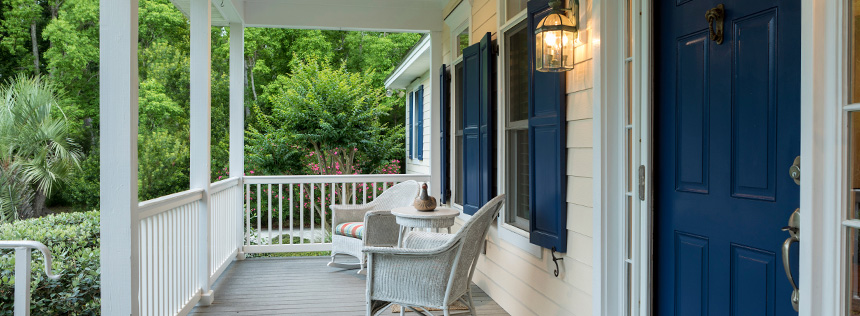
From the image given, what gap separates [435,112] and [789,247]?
4.81 m

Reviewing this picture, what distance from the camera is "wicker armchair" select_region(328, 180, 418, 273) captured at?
5.22m

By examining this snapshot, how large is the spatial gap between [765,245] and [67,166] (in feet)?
11.3

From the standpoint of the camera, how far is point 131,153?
2691 millimetres

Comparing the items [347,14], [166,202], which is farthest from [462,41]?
[166,202]

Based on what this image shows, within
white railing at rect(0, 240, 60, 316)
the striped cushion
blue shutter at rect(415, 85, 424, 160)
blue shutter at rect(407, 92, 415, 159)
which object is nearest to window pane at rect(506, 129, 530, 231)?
the striped cushion

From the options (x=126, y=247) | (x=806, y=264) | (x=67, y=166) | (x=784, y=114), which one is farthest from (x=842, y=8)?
(x=67, y=166)

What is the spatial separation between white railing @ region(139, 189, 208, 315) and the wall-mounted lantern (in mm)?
2287

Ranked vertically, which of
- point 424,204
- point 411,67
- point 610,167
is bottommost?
point 424,204

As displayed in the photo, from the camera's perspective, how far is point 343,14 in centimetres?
621

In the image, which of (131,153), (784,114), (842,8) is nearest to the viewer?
(842,8)

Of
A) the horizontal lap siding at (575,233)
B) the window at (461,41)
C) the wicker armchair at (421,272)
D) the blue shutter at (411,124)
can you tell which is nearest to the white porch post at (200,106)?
the wicker armchair at (421,272)

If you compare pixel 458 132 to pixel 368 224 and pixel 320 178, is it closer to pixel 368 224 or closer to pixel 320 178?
pixel 368 224

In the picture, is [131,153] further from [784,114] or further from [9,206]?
[784,114]

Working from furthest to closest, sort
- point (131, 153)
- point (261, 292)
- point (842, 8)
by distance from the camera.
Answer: point (261, 292), point (131, 153), point (842, 8)
